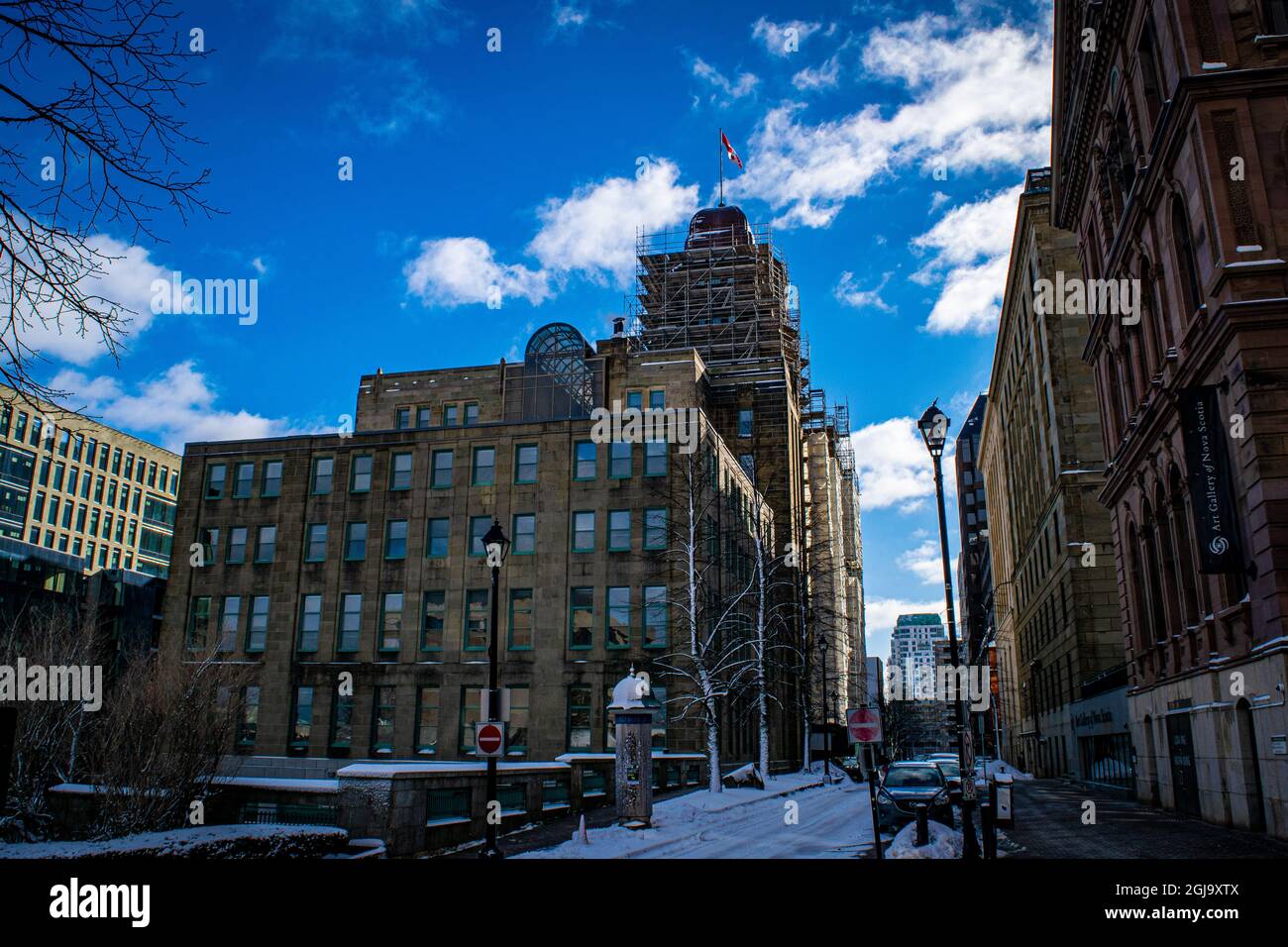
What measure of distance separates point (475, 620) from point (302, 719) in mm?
9226

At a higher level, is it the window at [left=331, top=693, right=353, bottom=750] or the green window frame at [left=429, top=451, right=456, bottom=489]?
the green window frame at [left=429, top=451, right=456, bottom=489]

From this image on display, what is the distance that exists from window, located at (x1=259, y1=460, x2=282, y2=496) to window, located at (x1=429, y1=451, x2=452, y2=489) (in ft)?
26.5

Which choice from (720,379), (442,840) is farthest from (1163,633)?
(720,379)

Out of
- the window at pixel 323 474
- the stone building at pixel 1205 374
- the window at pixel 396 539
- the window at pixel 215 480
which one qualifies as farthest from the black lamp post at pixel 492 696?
the window at pixel 215 480

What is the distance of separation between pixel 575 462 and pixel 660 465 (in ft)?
13.5

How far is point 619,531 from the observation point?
137ft

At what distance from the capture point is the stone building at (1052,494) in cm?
5025

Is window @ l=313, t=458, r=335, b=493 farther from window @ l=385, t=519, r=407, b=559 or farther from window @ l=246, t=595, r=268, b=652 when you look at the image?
window @ l=246, t=595, r=268, b=652

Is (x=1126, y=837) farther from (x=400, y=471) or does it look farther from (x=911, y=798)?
(x=400, y=471)

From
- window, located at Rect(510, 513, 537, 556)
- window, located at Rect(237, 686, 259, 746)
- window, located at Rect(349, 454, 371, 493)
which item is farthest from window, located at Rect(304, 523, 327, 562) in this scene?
window, located at Rect(510, 513, 537, 556)

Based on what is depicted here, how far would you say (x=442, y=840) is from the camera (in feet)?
61.7

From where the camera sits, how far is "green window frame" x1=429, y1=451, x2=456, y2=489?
44781 millimetres

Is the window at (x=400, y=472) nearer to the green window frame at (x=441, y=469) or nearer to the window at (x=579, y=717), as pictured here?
the green window frame at (x=441, y=469)
